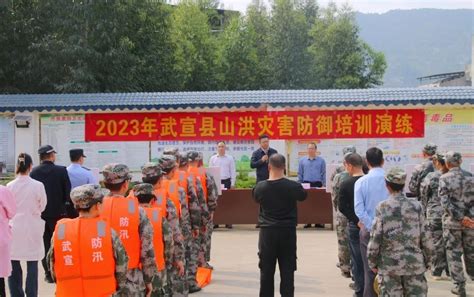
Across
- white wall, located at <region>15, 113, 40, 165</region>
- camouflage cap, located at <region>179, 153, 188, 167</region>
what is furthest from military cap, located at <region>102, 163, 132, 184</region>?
white wall, located at <region>15, 113, 40, 165</region>

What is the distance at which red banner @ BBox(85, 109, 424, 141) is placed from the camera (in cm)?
1546

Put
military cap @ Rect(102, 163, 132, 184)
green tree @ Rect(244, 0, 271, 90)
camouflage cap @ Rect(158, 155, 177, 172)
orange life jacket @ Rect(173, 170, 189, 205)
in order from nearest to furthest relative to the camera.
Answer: military cap @ Rect(102, 163, 132, 184) < camouflage cap @ Rect(158, 155, 177, 172) < orange life jacket @ Rect(173, 170, 189, 205) < green tree @ Rect(244, 0, 271, 90)

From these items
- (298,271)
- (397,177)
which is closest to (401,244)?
(397,177)

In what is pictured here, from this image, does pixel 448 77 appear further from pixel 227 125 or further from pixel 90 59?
pixel 227 125

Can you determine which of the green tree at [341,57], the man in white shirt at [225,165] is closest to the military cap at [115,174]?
the man in white shirt at [225,165]

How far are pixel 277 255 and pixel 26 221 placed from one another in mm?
2716

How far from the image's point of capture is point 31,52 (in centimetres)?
2589

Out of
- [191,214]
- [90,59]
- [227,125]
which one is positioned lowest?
[191,214]

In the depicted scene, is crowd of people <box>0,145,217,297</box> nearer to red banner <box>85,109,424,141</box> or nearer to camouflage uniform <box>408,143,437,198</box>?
camouflage uniform <box>408,143,437,198</box>

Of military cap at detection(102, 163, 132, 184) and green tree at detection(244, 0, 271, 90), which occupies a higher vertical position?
green tree at detection(244, 0, 271, 90)

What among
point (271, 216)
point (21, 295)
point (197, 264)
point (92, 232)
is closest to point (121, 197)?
point (92, 232)

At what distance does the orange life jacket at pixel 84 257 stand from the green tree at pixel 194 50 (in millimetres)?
29265

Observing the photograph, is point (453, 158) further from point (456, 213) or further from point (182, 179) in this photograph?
point (182, 179)

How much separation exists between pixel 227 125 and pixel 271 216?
28.8 ft
